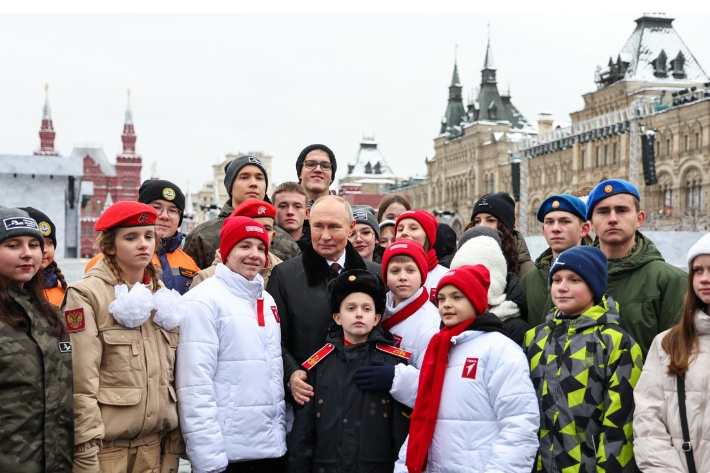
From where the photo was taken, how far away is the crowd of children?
120 inches

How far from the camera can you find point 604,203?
3662 millimetres

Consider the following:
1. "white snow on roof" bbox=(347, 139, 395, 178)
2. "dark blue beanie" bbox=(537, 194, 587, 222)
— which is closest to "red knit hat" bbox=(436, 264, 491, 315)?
"dark blue beanie" bbox=(537, 194, 587, 222)

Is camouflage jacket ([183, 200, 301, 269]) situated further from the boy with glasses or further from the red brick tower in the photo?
the red brick tower

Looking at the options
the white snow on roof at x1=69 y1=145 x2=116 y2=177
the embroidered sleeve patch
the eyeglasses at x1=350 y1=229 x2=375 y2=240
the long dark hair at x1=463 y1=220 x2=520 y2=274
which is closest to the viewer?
the embroidered sleeve patch

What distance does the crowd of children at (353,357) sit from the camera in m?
3.05

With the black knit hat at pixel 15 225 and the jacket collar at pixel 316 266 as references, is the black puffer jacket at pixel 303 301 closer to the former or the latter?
the jacket collar at pixel 316 266

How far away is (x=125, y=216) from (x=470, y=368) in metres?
1.70

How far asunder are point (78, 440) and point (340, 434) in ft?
3.73

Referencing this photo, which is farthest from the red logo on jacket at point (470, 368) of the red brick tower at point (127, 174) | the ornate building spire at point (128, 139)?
the ornate building spire at point (128, 139)

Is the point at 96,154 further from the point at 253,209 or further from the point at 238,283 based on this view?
the point at 238,283

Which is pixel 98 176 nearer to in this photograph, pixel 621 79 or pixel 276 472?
pixel 621 79

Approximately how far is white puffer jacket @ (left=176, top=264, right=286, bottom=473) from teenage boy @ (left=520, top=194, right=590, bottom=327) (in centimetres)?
139

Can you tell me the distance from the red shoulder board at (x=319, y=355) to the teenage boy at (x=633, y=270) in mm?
1391

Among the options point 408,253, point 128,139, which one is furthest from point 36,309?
point 128,139
